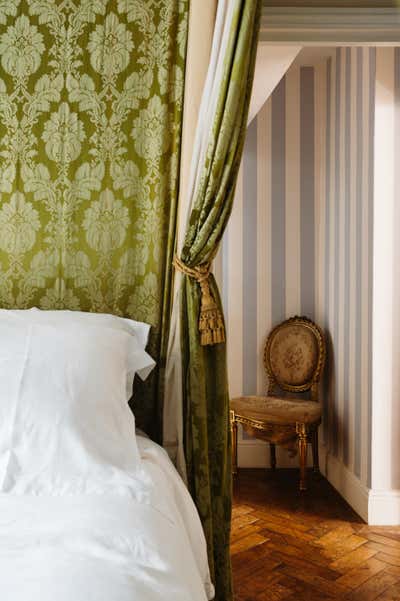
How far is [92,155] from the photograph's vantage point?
7.78 feet

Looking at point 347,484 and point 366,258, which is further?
point 347,484

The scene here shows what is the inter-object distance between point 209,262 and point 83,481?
2.88ft

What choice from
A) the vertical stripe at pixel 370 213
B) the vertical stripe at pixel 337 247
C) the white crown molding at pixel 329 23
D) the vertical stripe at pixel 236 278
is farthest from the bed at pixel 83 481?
the vertical stripe at pixel 236 278

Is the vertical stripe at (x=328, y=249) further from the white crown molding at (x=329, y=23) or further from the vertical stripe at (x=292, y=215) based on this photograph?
the white crown molding at (x=329, y=23)

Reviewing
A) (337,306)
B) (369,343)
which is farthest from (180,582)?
(337,306)

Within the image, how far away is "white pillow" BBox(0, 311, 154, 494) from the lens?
1587 millimetres

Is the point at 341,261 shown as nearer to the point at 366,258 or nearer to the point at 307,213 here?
the point at 366,258

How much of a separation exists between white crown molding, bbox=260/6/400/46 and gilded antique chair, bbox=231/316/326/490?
6.79 ft

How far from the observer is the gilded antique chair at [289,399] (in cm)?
363

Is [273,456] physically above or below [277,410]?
below

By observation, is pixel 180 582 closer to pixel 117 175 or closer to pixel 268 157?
pixel 117 175

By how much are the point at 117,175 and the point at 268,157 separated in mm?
2067

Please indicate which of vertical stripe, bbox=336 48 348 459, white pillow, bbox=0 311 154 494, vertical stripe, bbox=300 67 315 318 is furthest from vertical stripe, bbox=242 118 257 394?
white pillow, bbox=0 311 154 494

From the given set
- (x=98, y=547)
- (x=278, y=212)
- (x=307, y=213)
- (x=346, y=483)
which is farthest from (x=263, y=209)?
(x=98, y=547)
